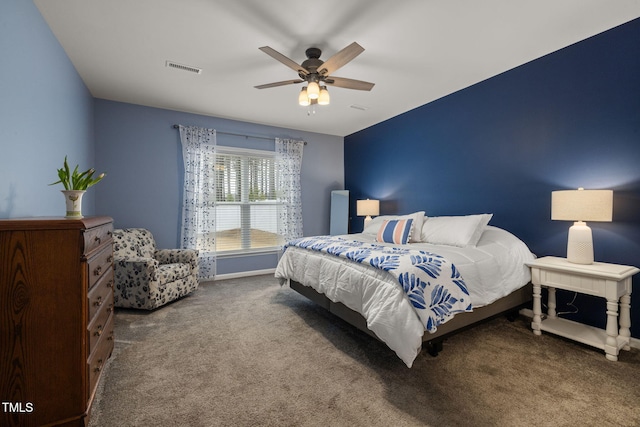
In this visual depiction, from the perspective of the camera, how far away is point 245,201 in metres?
4.79

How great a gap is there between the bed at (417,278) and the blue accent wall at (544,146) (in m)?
0.48

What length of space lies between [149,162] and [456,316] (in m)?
4.33

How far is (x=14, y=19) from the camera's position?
1722 millimetres

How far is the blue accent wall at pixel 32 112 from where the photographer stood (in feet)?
5.43

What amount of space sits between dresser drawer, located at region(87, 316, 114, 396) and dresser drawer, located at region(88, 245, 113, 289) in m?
0.38

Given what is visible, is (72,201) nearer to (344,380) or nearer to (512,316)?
(344,380)

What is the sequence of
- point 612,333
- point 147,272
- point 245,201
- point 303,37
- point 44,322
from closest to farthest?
point 44,322, point 612,333, point 303,37, point 147,272, point 245,201

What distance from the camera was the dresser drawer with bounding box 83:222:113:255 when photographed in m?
1.37

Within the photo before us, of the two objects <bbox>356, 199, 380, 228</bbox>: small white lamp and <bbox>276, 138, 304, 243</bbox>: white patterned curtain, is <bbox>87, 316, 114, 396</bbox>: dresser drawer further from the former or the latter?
<bbox>356, 199, 380, 228</bbox>: small white lamp

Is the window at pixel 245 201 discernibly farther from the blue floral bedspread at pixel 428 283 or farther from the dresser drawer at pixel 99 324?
the blue floral bedspread at pixel 428 283

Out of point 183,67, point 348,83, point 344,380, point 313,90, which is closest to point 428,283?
point 344,380

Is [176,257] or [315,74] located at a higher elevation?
[315,74]

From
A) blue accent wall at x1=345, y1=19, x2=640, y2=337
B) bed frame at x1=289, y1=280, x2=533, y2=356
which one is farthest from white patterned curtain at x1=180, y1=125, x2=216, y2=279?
blue accent wall at x1=345, y1=19, x2=640, y2=337

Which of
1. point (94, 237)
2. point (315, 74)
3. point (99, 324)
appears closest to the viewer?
point (94, 237)
